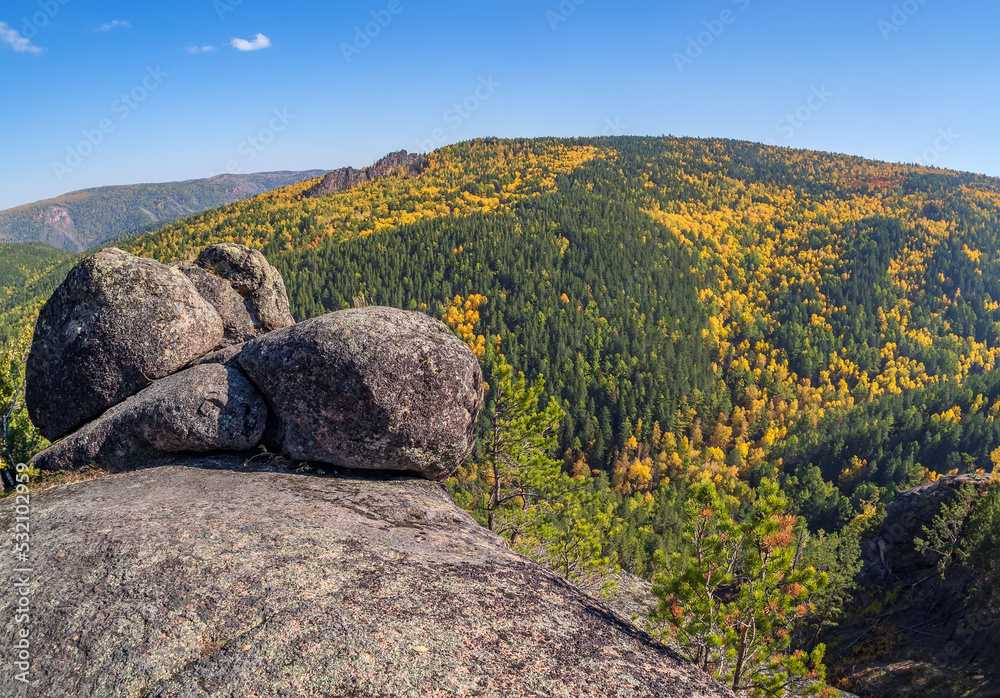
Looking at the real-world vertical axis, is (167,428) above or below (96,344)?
below

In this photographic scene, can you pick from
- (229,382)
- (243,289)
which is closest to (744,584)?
(229,382)

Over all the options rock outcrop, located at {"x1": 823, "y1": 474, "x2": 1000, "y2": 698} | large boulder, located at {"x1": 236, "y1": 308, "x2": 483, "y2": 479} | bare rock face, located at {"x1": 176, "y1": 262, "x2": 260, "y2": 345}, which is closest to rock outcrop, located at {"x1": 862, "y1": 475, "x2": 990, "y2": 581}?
rock outcrop, located at {"x1": 823, "y1": 474, "x2": 1000, "y2": 698}

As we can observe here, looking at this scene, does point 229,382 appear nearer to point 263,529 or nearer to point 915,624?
point 263,529

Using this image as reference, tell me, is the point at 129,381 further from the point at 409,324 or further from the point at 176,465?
the point at 409,324

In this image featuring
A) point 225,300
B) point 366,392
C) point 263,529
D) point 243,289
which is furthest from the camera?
point 243,289

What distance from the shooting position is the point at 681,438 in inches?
5974

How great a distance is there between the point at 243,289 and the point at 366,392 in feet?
40.6

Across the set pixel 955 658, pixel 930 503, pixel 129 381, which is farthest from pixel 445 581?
pixel 930 503

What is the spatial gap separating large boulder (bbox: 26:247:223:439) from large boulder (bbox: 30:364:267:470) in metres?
2.38

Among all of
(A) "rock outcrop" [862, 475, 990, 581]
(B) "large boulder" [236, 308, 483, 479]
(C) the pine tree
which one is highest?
(B) "large boulder" [236, 308, 483, 479]

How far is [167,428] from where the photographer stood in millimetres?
15422

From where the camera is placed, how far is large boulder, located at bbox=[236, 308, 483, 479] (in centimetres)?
1547

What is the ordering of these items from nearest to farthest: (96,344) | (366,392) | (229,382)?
(366,392), (229,382), (96,344)

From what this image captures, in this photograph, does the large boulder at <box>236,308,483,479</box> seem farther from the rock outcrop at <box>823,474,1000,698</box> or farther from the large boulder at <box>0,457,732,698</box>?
the rock outcrop at <box>823,474,1000,698</box>
